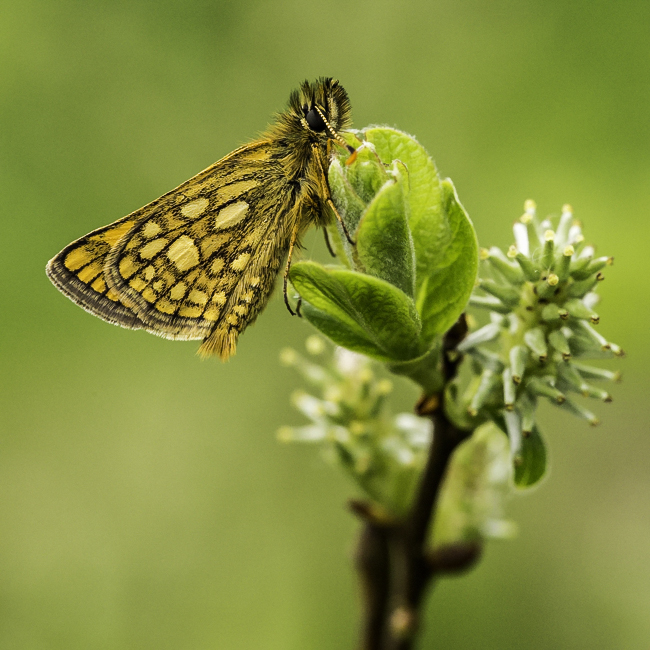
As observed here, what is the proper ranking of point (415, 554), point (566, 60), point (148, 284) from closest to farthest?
point (415, 554), point (148, 284), point (566, 60)

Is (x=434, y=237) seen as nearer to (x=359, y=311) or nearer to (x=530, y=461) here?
(x=359, y=311)

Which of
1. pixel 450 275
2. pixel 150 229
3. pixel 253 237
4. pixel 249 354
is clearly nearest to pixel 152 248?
pixel 150 229

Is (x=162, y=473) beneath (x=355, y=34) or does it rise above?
beneath

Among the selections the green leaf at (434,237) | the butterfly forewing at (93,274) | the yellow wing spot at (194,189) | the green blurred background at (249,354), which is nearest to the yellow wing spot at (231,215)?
the yellow wing spot at (194,189)

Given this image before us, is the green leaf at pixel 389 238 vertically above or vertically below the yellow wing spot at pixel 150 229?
below

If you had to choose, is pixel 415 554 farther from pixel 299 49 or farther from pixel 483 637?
pixel 299 49

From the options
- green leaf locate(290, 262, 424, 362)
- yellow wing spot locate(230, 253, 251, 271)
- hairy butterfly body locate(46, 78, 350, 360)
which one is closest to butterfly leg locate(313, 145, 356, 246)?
hairy butterfly body locate(46, 78, 350, 360)

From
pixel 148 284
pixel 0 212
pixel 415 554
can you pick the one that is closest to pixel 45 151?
pixel 0 212

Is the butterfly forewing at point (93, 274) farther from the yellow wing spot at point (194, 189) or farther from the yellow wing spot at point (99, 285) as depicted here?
the yellow wing spot at point (194, 189)
